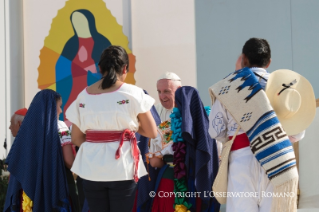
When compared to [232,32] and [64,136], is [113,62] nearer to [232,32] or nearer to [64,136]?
[64,136]

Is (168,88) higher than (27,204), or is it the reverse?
(168,88)

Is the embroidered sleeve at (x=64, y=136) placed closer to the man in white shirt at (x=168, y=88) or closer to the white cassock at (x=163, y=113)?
the man in white shirt at (x=168, y=88)

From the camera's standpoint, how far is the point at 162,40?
5.39m

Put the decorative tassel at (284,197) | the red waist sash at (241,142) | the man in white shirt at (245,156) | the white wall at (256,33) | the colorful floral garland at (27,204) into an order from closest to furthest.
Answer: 1. the decorative tassel at (284,197)
2. the man in white shirt at (245,156)
3. the red waist sash at (241,142)
4. the colorful floral garland at (27,204)
5. the white wall at (256,33)

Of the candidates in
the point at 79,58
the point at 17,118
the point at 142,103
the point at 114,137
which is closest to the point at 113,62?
the point at 142,103

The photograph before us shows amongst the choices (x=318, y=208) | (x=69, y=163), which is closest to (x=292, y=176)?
(x=318, y=208)

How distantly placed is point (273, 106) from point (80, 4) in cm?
367

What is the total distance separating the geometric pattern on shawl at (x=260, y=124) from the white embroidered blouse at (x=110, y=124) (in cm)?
55

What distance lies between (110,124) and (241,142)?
83 centimetres

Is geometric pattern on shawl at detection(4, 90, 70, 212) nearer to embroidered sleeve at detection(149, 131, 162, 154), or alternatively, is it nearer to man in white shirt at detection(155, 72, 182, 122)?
embroidered sleeve at detection(149, 131, 162, 154)

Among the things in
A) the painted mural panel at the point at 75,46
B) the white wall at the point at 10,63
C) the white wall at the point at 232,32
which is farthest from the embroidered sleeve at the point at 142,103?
the white wall at the point at 10,63

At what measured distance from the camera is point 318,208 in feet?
12.9

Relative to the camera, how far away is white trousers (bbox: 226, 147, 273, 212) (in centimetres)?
261

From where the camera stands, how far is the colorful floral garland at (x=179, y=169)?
3.45 m
